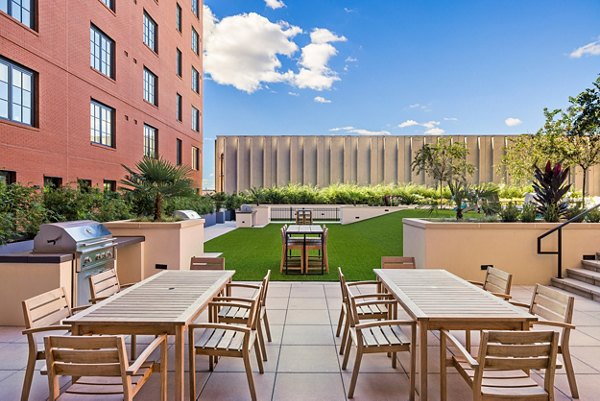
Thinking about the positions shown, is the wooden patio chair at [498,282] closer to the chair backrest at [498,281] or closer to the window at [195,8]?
the chair backrest at [498,281]

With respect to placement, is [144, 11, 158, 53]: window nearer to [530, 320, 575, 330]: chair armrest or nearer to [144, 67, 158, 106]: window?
[144, 67, 158, 106]: window

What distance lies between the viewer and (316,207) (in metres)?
25.5

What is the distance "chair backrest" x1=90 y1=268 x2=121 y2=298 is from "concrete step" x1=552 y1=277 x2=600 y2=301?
7.57 metres

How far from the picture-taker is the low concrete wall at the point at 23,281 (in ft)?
17.3

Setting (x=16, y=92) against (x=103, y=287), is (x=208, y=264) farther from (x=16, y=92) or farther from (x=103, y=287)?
(x=16, y=92)

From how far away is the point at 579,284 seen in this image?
284 inches

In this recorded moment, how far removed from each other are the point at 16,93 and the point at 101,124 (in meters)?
4.47

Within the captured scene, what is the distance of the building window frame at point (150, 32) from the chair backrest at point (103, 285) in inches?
659

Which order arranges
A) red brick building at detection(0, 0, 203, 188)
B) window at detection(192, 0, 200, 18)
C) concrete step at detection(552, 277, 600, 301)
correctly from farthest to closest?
window at detection(192, 0, 200, 18) < red brick building at detection(0, 0, 203, 188) < concrete step at detection(552, 277, 600, 301)

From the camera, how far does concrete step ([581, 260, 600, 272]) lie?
7.52 metres

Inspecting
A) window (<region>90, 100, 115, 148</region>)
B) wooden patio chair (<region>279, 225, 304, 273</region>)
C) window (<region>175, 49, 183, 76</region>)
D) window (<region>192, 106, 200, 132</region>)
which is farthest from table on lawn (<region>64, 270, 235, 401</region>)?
window (<region>192, 106, 200, 132</region>)

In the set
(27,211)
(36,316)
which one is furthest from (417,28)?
(36,316)

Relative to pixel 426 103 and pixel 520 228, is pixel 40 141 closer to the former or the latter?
pixel 520 228

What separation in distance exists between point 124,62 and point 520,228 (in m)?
15.7
